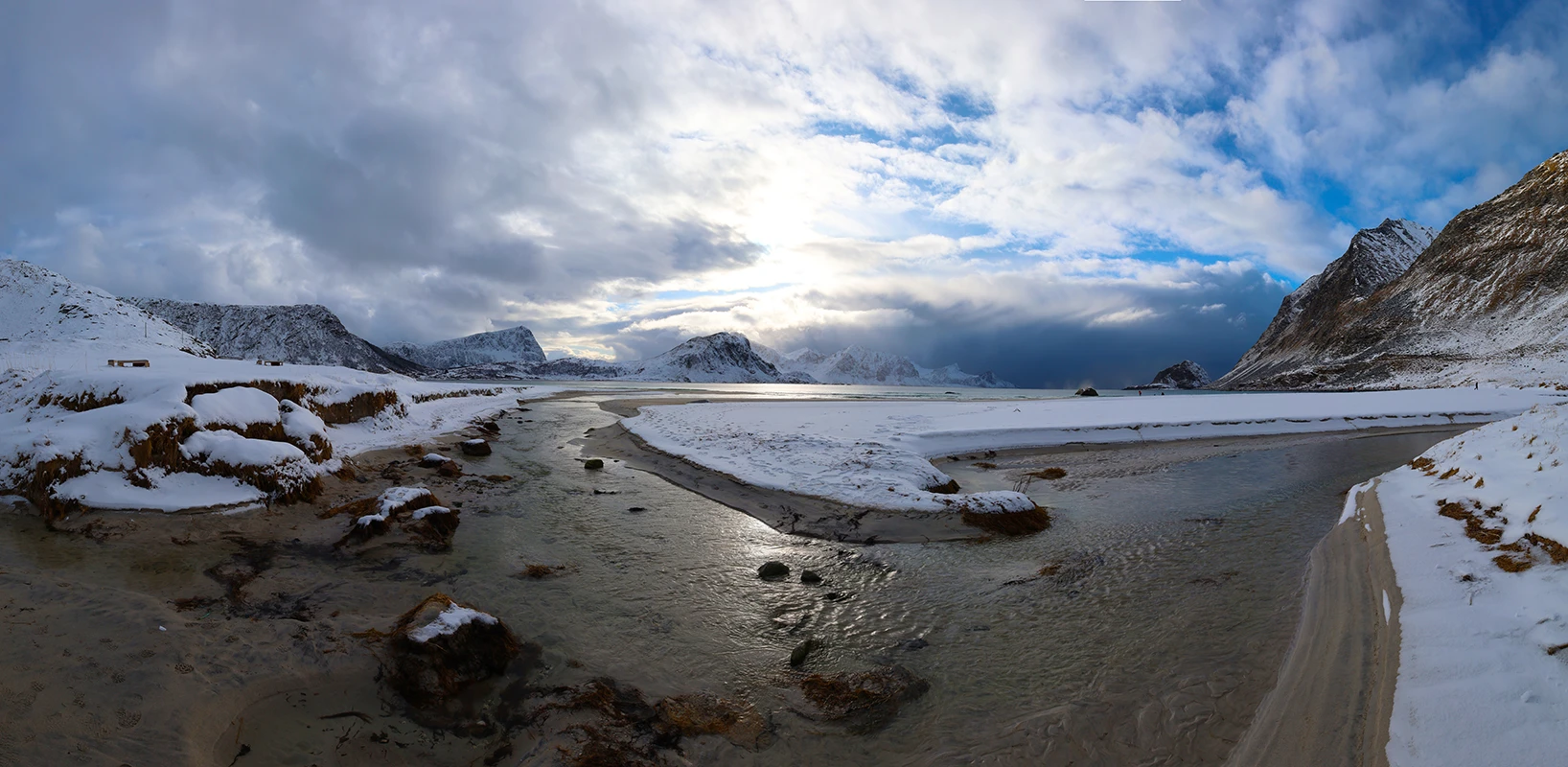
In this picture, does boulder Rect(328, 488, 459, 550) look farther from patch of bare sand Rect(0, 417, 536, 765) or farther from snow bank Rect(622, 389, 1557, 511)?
snow bank Rect(622, 389, 1557, 511)

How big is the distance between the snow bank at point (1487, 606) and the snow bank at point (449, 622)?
8.08 m

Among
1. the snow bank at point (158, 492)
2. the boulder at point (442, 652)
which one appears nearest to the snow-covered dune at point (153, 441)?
the snow bank at point (158, 492)

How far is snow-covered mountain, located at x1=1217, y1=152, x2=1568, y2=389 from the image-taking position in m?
87.1

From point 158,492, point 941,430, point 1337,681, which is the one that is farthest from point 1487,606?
point 158,492

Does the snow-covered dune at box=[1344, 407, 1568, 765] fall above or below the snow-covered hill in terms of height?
below

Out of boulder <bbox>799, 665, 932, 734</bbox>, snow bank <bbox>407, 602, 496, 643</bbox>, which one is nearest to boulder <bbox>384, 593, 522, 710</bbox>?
snow bank <bbox>407, 602, 496, 643</bbox>

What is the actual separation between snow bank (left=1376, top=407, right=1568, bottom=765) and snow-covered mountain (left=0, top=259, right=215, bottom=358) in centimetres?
6166

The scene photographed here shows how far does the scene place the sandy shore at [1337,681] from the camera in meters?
4.71

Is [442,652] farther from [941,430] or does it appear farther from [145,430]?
[941,430]

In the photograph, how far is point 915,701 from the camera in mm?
5836

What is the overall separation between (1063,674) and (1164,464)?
646 inches

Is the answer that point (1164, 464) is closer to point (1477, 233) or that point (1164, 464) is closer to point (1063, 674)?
point (1063, 674)

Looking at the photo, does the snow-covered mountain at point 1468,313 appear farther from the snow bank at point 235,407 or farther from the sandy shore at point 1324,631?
the snow bank at point 235,407

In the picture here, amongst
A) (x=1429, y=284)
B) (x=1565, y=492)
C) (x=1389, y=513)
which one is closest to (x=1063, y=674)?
(x=1565, y=492)
